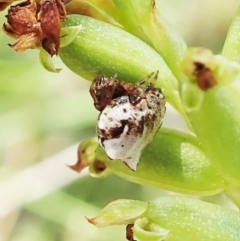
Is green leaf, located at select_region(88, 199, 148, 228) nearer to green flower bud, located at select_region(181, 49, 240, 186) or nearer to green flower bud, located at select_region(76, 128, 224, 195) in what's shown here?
green flower bud, located at select_region(76, 128, 224, 195)

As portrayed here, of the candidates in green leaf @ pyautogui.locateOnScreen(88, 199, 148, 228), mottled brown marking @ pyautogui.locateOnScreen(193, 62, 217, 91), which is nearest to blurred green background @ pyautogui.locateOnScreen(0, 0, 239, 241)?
green leaf @ pyautogui.locateOnScreen(88, 199, 148, 228)

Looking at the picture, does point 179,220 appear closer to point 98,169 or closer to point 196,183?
point 196,183

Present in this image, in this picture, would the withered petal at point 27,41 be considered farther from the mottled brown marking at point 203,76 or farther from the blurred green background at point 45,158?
the blurred green background at point 45,158

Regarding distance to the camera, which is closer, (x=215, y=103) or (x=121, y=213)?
(x=215, y=103)

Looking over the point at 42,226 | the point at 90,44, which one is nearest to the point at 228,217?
the point at 90,44

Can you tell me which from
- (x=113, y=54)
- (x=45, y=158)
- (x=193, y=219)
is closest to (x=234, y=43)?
(x=113, y=54)

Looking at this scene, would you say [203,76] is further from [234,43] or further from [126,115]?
[234,43]
